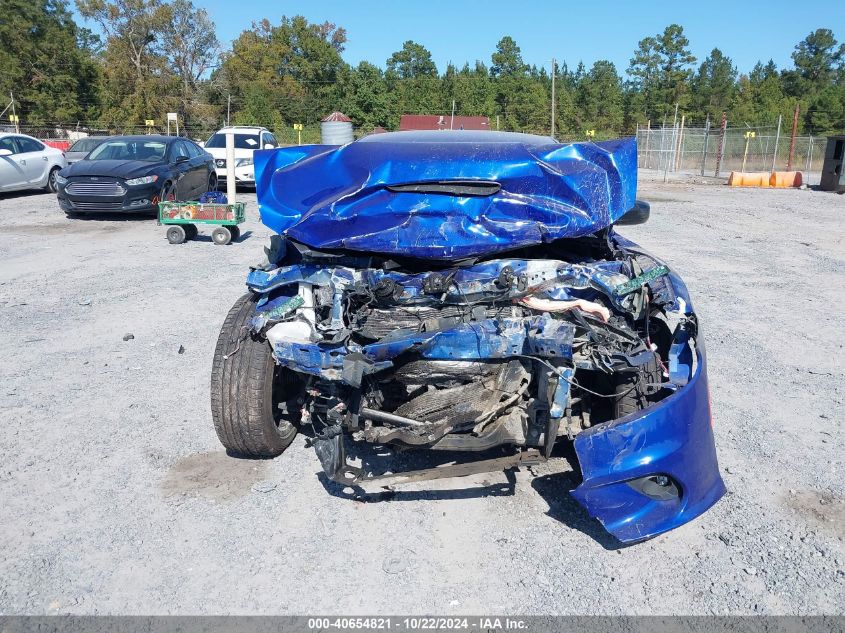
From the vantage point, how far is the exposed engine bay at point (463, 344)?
3160mm

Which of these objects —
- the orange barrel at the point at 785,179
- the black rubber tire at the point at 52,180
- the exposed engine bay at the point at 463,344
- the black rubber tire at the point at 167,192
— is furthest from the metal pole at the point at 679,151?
the exposed engine bay at the point at 463,344

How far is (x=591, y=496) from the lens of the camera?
9.94 ft

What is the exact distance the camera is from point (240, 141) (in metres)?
18.0

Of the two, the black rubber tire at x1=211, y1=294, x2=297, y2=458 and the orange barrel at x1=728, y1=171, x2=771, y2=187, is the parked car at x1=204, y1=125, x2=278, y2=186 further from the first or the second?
the orange barrel at x1=728, y1=171, x2=771, y2=187

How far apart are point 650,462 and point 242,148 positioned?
16.7 m

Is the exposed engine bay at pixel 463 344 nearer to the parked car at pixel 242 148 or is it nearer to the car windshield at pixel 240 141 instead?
the parked car at pixel 242 148

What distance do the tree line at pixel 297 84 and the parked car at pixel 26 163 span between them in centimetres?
3034

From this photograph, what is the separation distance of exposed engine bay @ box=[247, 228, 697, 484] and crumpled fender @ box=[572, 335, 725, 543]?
0.23 m

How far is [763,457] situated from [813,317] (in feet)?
11.6

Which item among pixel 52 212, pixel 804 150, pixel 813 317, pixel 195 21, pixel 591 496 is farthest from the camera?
pixel 195 21

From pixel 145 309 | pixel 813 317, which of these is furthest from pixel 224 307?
pixel 813 317

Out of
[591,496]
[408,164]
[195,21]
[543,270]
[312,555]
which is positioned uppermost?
[195,21]

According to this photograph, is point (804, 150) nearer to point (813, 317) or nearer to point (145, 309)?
point (813, 317)

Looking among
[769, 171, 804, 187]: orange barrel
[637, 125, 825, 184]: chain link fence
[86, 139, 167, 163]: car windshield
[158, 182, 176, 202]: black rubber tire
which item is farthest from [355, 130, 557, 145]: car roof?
[637, 125, 825, 184]: chain link fence
